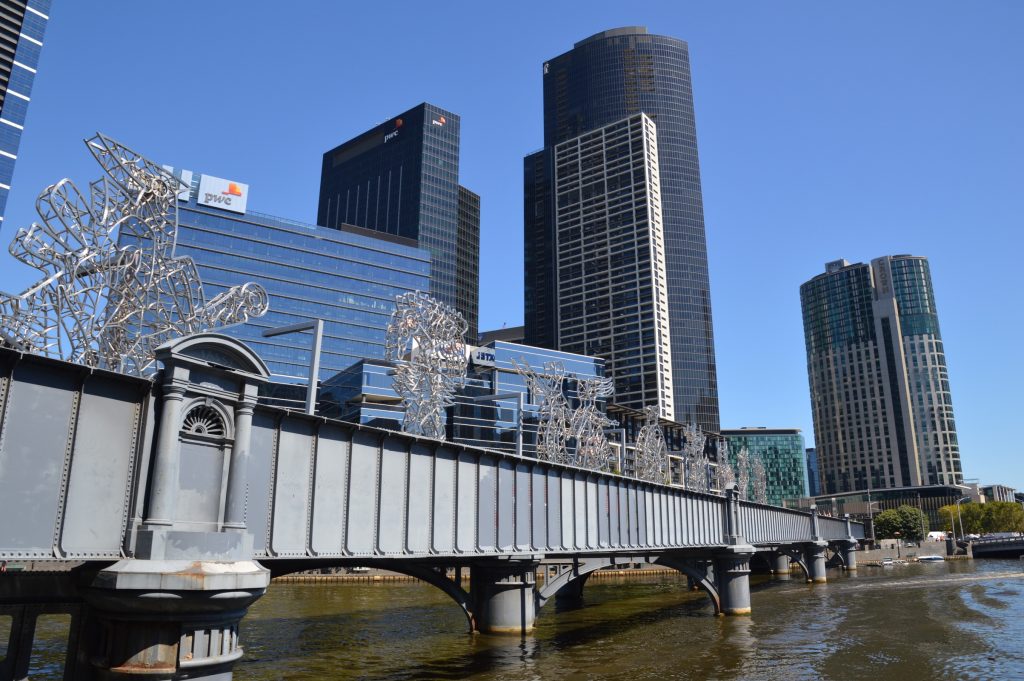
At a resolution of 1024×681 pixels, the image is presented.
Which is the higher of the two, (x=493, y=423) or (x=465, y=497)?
(x=493, y=423)

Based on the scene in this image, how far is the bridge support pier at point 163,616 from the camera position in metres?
14.1

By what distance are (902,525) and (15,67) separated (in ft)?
772

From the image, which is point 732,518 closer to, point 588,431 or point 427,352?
point 427,352

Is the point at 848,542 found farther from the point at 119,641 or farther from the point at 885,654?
the point at 119,641

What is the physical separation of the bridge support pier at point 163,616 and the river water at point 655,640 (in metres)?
15.7

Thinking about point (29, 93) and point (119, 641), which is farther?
point (29, 93)

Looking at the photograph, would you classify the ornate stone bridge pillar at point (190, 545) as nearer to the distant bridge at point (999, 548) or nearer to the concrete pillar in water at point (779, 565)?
the concrete pillar in water at point (779, 565)

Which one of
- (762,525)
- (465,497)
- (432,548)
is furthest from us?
(762,525)

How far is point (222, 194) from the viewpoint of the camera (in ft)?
497

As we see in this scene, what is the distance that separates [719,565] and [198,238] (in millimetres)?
129534

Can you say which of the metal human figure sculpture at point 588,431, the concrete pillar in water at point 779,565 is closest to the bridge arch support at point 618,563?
the metal human figure sculpture at point 588,431

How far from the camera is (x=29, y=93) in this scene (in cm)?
14712

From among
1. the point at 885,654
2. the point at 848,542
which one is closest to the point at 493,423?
the point at 848,542

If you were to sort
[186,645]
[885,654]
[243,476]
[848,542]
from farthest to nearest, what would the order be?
[848,542], [885,654], [243,476], [186,645]
